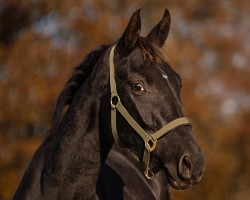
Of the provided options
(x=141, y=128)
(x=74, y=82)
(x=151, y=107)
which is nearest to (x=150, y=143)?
(x=141, y=128)

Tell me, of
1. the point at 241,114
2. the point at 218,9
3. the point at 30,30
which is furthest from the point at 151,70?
the point at 218,9

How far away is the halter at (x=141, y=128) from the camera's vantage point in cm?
424

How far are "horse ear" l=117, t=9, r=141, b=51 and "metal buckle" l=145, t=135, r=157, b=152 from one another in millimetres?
726

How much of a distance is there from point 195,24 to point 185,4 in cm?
92

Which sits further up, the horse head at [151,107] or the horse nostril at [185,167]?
the horse head at [151,107]

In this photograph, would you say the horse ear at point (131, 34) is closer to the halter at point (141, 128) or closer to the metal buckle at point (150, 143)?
the halter at point (141, 128)

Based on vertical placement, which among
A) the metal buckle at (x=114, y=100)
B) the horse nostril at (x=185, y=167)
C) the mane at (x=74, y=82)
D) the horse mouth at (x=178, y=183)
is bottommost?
the horse mouth at (x=178, y=183)

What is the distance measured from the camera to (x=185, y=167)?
162 inches

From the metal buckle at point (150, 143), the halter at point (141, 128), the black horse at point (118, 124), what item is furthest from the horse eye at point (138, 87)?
the metal buckle at point (150, 143)

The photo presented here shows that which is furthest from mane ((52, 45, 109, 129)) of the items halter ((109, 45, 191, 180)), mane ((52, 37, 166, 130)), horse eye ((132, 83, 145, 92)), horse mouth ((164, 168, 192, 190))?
horse mouth ((164, 168, 192, 190))

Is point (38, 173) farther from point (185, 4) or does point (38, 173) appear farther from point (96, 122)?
point (185, 4)

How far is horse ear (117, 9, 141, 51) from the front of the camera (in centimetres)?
444

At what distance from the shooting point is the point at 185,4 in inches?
971

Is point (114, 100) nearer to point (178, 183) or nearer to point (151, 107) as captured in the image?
point (151, 107)
